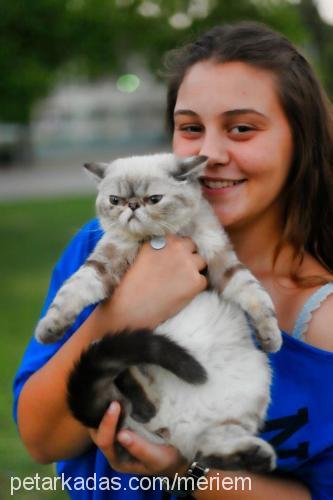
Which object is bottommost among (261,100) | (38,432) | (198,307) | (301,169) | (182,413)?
(38,432)

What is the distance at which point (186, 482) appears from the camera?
1836mm

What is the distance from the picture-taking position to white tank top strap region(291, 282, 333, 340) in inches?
83.9

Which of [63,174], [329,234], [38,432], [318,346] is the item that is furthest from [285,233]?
[63,174]

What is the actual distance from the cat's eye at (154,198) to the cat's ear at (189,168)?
0.07 m

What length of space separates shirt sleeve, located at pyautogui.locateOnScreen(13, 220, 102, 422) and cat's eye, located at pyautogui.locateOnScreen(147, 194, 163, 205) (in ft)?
0.84

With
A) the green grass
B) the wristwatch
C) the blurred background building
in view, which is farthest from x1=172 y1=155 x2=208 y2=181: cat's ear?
the green grass

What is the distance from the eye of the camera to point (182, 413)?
1758mm

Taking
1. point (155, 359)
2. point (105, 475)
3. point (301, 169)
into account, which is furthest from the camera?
point (301, 169)

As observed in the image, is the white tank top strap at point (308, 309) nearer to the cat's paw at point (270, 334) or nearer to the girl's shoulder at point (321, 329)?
the girl's shoulder at point (321, 329)

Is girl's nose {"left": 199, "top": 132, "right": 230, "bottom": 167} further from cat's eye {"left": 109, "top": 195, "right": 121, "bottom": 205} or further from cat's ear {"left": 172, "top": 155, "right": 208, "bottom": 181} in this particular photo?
cat's eye {"left": 109, "top": 195, "right": 121, "bottom": 205}

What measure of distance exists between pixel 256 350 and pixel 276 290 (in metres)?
0.43

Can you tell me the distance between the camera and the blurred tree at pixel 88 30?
334 inches

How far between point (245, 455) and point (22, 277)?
6.63m

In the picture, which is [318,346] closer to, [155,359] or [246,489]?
[246,489]
